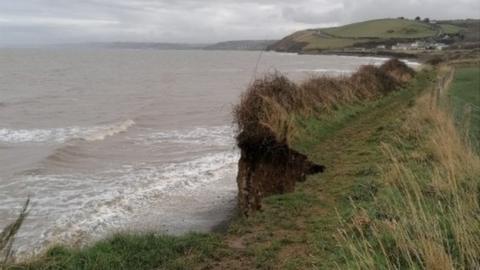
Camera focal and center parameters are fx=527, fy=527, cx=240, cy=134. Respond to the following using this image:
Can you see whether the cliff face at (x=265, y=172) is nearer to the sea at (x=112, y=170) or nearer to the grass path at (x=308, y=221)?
the grass path at (x=308, y=221)

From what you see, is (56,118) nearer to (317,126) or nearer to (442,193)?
(317,126)

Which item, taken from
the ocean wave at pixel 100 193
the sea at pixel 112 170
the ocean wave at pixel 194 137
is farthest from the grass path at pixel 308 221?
the ocean wave at pixel 194 137

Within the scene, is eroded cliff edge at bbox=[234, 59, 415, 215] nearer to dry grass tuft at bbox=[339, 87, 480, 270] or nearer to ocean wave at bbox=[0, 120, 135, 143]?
dry grass tuft at bbox=[339, 87, 480, 270]

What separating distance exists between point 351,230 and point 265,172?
434 centimetres

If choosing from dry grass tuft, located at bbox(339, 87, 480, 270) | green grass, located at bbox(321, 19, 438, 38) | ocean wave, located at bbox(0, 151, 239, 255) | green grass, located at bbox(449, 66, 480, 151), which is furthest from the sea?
green grass, located at bbox(321, 19, 438, 38)

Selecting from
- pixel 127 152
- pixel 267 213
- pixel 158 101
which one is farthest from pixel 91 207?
pixel 158 101

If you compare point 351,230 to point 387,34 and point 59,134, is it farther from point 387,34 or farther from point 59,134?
point 387,34

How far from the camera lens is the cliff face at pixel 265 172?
1060 cm

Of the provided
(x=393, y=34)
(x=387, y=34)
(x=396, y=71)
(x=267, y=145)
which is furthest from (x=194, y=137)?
(x=387, y=34)

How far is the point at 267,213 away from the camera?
9188 mm

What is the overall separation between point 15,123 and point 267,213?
20.9 meters

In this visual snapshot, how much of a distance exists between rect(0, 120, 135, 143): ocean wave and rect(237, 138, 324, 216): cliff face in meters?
11.9

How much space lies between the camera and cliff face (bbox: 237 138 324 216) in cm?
1060

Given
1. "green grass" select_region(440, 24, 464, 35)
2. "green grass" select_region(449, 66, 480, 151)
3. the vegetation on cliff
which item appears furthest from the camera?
"green grass" select_region(440, 24, 464, 35)
